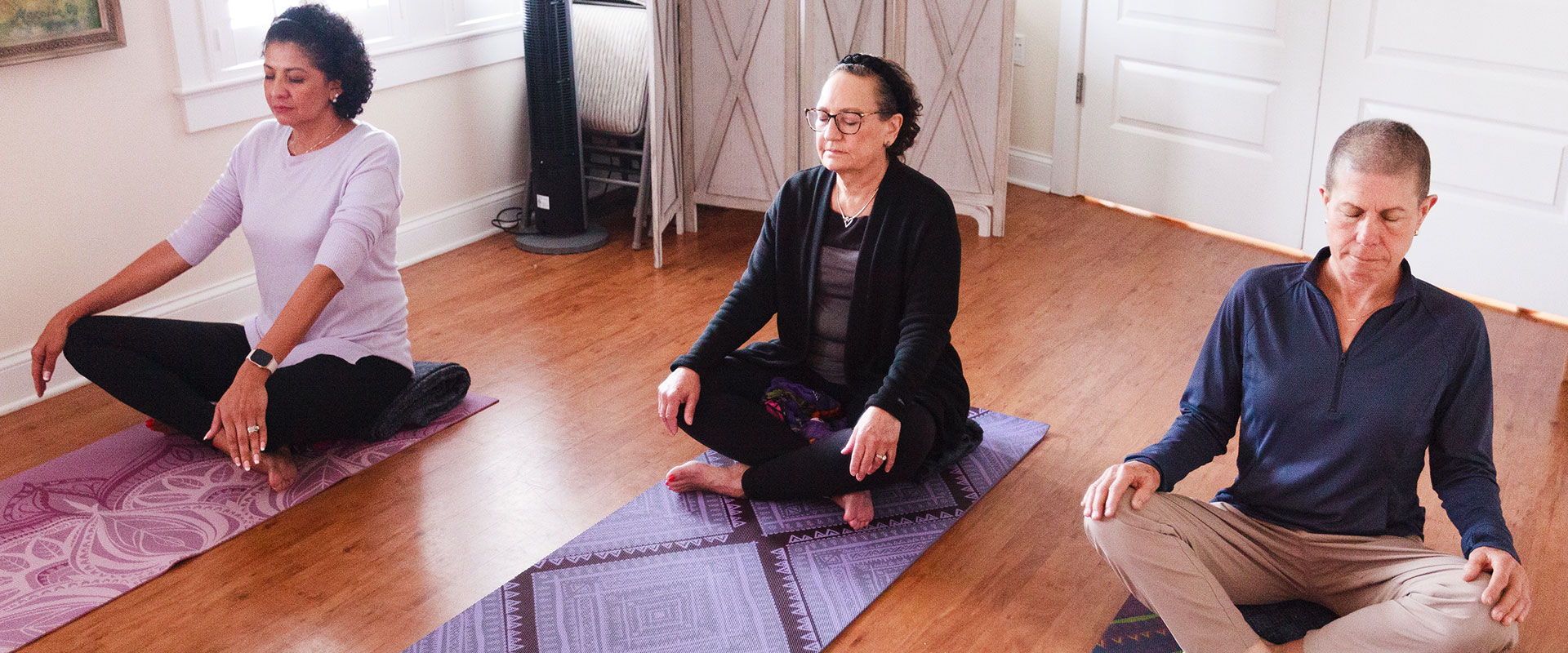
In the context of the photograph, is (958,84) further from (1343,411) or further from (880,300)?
(1343,411)

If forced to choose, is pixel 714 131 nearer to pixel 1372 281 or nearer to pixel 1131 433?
pixel 1131 433

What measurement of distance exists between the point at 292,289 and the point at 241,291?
3.10 feet

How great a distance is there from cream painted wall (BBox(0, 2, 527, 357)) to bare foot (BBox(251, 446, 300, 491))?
92 cm

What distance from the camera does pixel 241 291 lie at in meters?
3.67

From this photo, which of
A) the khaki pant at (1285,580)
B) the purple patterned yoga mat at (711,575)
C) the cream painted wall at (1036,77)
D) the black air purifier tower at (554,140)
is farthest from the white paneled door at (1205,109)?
the khaki pant at (1285,580)

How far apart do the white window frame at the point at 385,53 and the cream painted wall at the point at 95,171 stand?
0.04m

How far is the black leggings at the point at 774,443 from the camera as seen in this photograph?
8.33 feet

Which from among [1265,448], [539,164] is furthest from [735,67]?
[1265,448]

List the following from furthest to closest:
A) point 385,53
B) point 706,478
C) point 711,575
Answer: point 385,53 < point 706,478 < point 711,575

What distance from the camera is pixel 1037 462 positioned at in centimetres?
286

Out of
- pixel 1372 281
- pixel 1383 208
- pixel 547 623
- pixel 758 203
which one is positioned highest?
pixel 1383 208

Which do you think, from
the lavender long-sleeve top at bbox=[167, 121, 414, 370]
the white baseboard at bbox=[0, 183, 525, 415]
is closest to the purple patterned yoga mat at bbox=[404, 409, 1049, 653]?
the lavender long-sleeve top at bbox=[167, 121, 414, 370]

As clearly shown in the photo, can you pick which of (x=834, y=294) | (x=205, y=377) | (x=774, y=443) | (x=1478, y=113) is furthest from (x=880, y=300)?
(x=1478, y=113)

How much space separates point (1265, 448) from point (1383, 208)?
42 cm
